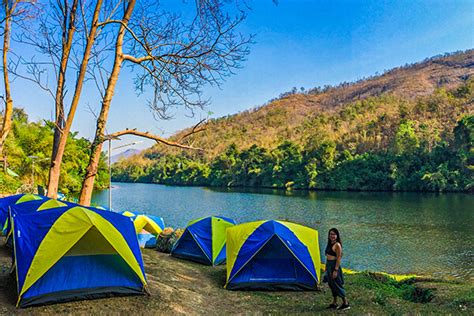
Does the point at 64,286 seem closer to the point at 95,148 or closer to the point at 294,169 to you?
the point at 95,148

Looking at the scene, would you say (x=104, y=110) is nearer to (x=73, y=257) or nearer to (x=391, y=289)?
(x=73, y=257)

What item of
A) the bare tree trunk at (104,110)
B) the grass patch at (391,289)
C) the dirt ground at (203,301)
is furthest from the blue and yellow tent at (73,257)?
the grass patch at (391,289)

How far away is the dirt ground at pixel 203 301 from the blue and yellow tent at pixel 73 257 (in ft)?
0.78

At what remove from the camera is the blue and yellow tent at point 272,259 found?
29.3 feet

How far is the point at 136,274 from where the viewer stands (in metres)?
7.16

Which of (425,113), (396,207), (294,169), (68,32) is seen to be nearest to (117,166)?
(294,169)

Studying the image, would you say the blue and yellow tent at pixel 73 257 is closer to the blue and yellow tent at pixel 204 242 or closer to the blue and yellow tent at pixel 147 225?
the blue and yellow tent at pixel 204 242

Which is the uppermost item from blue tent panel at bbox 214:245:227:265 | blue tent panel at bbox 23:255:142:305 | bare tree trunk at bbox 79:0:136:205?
bare tree trunk at bbox 79:0:136:205

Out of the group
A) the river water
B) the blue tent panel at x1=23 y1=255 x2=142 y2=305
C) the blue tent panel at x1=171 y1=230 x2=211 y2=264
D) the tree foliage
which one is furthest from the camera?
the tree foliage

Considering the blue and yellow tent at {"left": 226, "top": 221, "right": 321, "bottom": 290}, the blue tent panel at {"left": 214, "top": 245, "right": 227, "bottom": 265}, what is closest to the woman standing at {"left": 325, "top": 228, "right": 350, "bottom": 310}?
the blue and yellow tent at {"left": 226, "top": 221, "right": 321, "bottom": 290}

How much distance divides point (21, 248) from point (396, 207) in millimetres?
36923

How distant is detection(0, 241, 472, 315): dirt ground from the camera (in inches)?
251

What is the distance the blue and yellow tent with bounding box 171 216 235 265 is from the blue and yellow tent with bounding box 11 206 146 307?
4.76 meters

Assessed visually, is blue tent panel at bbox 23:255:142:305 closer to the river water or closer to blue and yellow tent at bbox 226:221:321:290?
blue and yellow tent at bbox 226:221:321:290
